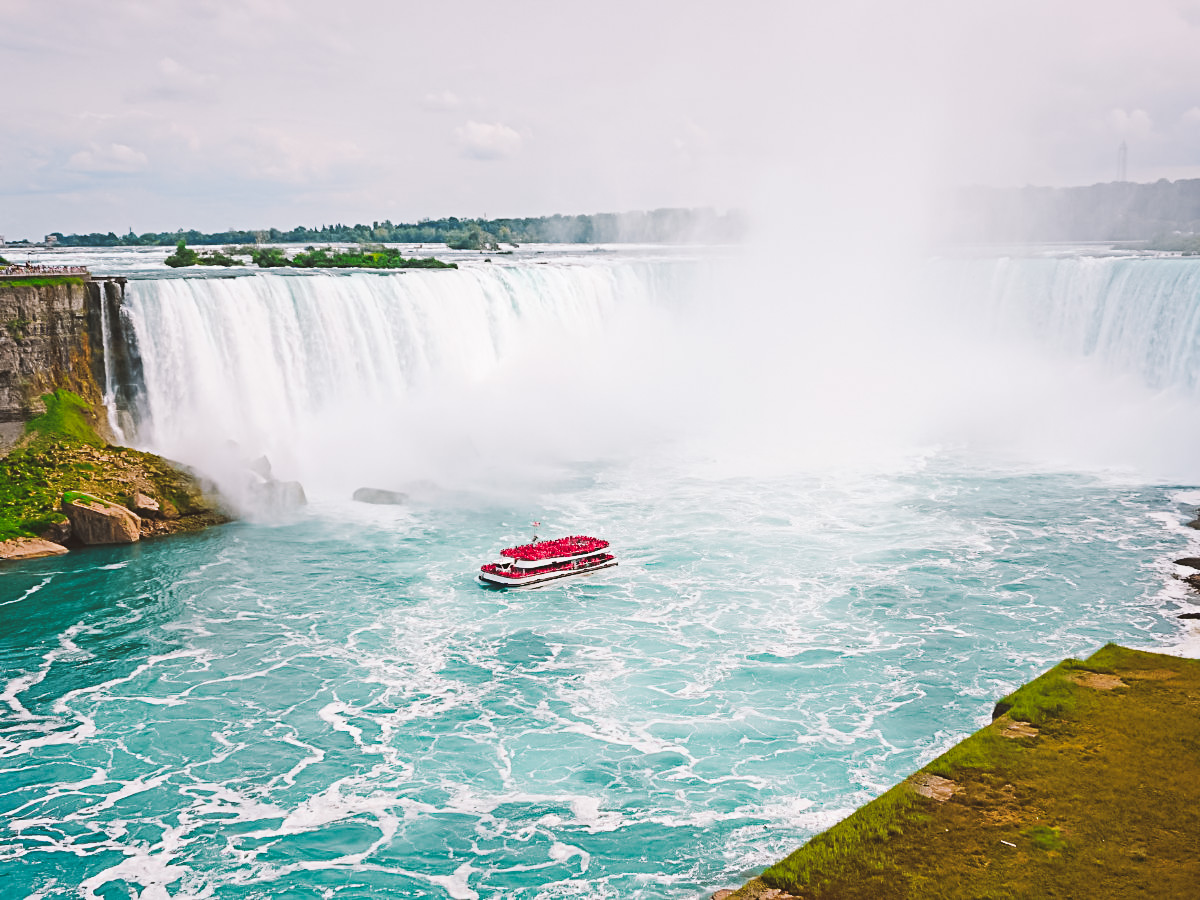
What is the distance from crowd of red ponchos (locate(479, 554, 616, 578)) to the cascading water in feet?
2.39

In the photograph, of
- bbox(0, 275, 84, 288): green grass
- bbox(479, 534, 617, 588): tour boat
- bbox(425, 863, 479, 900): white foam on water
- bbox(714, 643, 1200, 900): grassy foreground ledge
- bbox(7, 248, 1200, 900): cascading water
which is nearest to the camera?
bbox(714, 643, 1200, 900): grassy foreground ledge

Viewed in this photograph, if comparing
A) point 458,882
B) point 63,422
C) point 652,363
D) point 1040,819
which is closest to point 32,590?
point 63,422

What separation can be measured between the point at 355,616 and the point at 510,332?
22591mm

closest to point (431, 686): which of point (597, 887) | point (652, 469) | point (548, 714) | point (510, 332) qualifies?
point (548, 714)

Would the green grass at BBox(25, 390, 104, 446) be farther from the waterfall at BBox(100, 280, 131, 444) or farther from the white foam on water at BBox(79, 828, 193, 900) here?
the white foam on water at BBox(79, 828, 193, 900)

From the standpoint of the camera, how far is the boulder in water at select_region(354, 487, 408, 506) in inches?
1089

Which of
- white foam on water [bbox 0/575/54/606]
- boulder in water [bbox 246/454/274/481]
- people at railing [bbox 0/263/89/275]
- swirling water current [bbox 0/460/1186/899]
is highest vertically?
people at railing [bbox 0/263/89/275]

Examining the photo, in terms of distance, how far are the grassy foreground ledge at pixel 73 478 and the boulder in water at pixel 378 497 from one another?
368cm

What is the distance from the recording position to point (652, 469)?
3222cm

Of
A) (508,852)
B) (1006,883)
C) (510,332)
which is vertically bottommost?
(508,852)

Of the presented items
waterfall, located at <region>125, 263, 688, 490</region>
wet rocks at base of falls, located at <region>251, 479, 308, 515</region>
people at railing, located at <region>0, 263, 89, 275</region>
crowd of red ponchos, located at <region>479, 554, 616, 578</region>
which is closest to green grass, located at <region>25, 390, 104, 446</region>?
waterfall, located at <region>125, 263, 688, 490</region>

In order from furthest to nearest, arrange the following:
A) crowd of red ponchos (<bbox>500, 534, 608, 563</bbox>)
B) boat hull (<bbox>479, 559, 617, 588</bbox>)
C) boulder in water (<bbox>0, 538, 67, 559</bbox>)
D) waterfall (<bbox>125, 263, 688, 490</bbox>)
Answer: waterfall (<bbox>125, 263, 688, 490</bbox>)
boulder in water (<bbox>0, 538, 67, 559</bbox>)
crowd of red ponchos (<bbox>500, 534, 608, 563</bbox>)
boat hull (<bbox>479, 559, 617, 588</bbox>)

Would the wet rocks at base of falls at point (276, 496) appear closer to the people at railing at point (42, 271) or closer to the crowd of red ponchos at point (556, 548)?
the crowd of red ponchos at point (556, 548)

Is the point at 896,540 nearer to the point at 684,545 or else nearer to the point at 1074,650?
the point at 684,545
